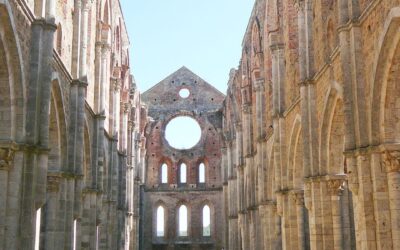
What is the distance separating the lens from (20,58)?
13398 millimetres

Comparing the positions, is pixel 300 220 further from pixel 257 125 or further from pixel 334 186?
pixel 257 125

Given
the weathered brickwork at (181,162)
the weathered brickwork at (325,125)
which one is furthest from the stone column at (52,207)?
the weathered brickwork at (181,162)

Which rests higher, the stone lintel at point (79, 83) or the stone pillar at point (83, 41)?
the stone pillar at point (83, 41)

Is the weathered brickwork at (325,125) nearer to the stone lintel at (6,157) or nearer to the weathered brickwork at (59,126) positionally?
the weathered brickwork at (59,126)

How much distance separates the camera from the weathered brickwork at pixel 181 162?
45.4 meters

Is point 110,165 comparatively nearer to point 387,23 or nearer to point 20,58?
point 20,58

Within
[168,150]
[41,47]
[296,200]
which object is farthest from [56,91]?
[168,150]

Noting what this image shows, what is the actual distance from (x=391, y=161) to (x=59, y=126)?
9.70 m

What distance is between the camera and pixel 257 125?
95.1 feet

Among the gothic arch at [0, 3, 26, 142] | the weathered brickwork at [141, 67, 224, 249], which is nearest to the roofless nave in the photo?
the gothic arch at [0, 3, 26, 142]

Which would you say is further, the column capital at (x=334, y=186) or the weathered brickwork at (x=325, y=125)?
the column capital at (x=334, y=186)

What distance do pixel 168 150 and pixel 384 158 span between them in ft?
112

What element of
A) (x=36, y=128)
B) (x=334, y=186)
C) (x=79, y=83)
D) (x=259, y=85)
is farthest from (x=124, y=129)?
(x=36, y=128)

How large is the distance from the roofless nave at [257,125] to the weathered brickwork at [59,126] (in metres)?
0.04
